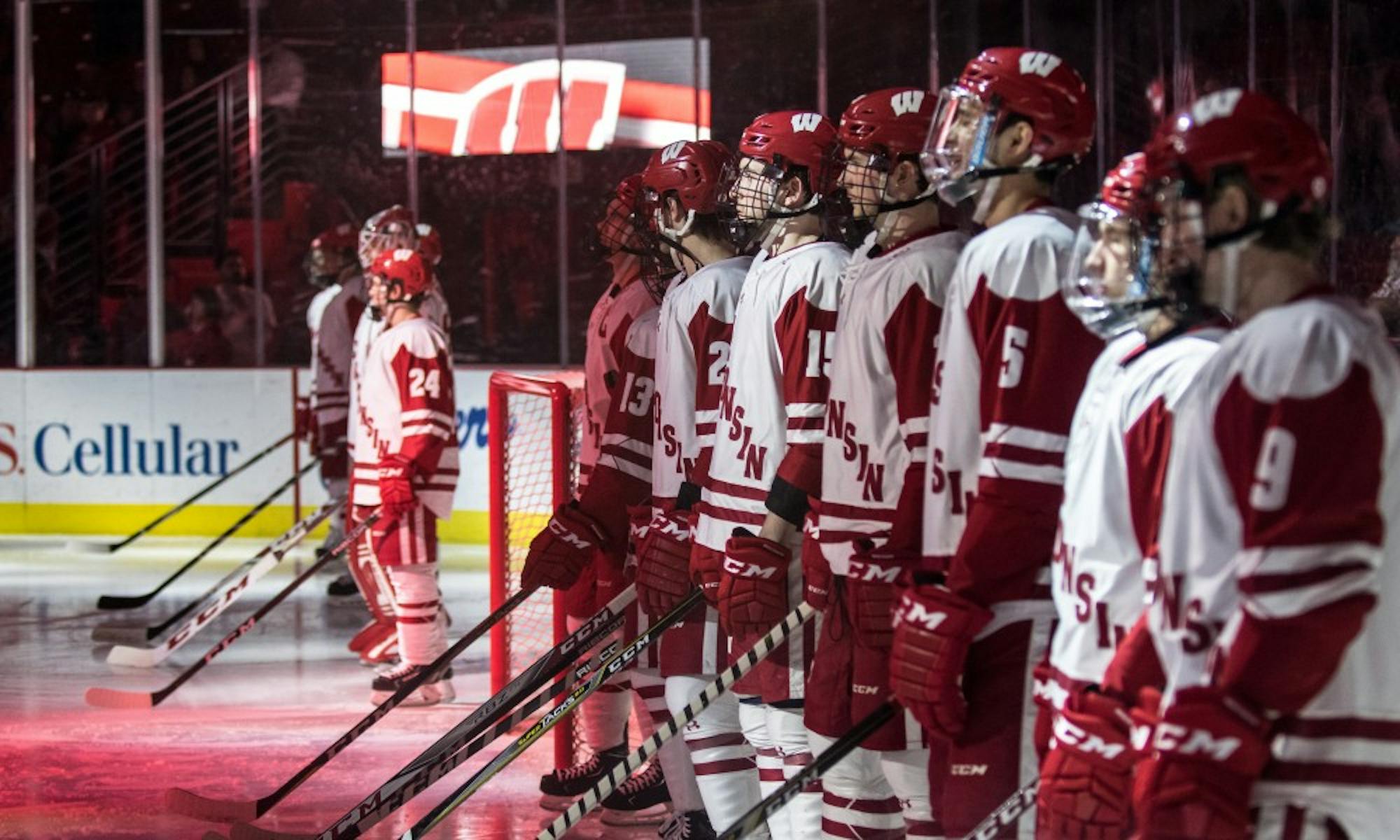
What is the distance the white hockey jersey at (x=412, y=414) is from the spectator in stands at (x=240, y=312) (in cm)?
543

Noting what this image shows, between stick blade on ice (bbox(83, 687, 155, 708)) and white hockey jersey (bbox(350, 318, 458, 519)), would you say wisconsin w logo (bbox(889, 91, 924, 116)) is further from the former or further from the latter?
stick blade on ice (bbox(83, 687, 155, 708))

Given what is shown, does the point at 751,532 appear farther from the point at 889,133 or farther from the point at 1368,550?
the point at 1368,550

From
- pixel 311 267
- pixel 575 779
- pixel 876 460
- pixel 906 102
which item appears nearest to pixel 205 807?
pixel 575 779

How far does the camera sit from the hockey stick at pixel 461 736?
335 cm

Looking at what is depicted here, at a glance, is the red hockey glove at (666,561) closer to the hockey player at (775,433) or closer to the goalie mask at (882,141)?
the hockey player at (775,433)

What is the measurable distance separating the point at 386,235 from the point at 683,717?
329 centimetres

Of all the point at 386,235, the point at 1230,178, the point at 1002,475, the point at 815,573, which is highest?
the point at 1230,178

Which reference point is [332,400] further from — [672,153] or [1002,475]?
[1002,475]

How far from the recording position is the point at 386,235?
20.1 feet

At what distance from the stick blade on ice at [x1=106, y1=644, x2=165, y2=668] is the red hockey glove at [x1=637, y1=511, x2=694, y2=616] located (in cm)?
300

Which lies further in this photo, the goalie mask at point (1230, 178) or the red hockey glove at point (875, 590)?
the red hockey glove at point (875, 590)

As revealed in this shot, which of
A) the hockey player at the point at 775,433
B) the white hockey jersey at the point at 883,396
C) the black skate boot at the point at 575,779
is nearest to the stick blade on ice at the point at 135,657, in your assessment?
the black skate boot at the point at 575,779

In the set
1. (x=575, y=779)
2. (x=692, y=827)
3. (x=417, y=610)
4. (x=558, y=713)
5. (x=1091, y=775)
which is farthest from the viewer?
(x=417, y=610)

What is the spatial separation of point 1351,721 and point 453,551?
7.55 meters
